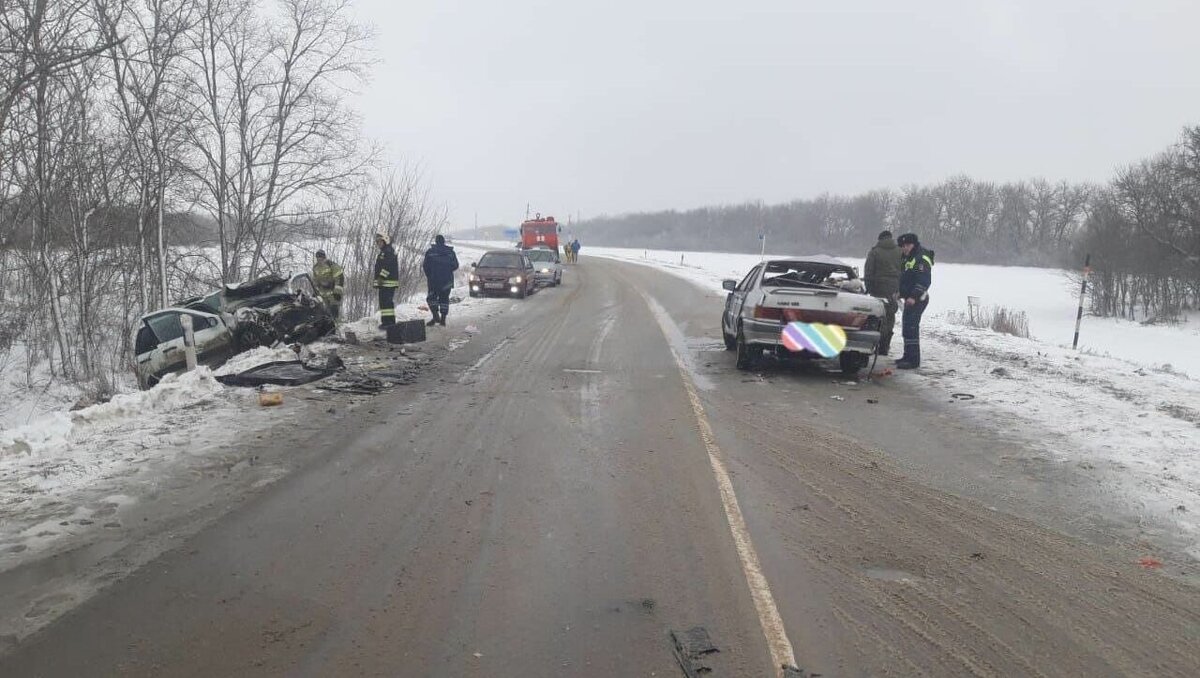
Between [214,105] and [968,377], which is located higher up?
[214,105]

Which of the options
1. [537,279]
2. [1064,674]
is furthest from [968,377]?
[537,279]

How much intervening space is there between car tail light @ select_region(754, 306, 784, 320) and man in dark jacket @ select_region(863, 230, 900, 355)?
219 centimetres

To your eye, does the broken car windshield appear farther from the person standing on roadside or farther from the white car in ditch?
the person standing on roadside

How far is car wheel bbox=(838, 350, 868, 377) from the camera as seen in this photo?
31.1 ft

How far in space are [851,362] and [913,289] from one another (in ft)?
5.36

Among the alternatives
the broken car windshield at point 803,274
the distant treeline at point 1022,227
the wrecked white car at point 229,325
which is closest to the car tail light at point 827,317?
the broken car windshield at point 803,274

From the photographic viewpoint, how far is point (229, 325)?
35.8ft

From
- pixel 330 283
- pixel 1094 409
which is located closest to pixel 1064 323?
pixel 1094 409

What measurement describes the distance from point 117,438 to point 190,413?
3.05ft

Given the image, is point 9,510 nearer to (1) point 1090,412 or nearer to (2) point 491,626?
(2) point 491,626

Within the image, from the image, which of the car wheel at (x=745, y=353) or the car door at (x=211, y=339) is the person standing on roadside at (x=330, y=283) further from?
the car wheel at (x=745, y=353)

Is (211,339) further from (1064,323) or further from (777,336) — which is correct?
(1064,323)

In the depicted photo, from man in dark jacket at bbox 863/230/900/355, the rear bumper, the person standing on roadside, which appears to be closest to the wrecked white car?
the person standing on roadside

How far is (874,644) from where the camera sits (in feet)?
10.0
